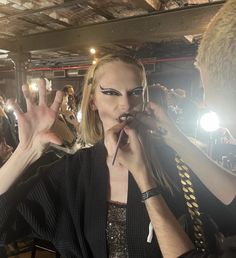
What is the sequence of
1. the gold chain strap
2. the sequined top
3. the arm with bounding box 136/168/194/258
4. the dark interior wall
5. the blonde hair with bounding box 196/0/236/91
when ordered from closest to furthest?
the blonde hair with bounding box 196/0/236/91 → the arm with bounding box 136/168/194/258 → the gold chain strap → the sequined top → the dark interior wall

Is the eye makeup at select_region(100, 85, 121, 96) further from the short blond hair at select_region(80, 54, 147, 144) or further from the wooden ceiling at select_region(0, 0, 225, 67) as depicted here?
the wooden ceiling at select_region(0, 0, 225, 67)

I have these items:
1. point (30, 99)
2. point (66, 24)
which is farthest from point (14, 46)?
point (30, 99)

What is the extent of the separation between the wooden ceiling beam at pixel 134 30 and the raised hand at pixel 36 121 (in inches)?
62.2

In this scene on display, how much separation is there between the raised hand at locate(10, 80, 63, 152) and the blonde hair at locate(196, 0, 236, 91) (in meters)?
0.76

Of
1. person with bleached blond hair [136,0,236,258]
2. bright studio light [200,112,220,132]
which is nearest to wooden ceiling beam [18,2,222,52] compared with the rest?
bright studio light [200,112,220,132]

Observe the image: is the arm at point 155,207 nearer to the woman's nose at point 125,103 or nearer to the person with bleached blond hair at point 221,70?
the person with bleached blond hair at point 221,70

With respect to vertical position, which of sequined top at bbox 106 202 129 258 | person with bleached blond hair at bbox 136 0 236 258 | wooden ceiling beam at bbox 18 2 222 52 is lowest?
sequined top at bbox 106 202 129 258

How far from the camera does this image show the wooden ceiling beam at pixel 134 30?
8.00 ft

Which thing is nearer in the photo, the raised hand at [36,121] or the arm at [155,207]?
the arm at [155,207]

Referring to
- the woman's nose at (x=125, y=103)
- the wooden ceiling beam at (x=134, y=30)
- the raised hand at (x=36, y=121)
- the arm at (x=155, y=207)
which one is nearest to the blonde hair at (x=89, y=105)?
the woman's nose at (x=125, y=103)

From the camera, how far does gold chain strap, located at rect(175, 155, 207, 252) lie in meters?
0.92

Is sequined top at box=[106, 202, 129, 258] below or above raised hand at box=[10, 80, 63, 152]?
below

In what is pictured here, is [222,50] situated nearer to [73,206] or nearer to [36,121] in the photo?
[36,121]

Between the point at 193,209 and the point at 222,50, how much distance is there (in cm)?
56
